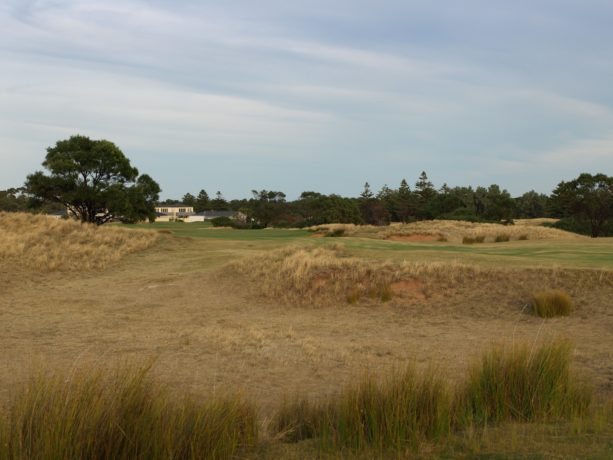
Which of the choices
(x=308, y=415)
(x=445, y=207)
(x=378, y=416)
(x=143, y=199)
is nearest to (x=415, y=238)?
(x=143, y=199)

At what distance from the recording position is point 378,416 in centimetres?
632

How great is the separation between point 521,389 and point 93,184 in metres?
41.8

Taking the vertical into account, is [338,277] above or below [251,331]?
above

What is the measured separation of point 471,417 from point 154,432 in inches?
128

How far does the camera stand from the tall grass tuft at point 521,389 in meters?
7.07

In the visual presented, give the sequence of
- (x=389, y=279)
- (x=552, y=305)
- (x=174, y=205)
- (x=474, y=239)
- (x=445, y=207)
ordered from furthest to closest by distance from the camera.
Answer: (x=174, y=205), (x=445, y=207), (x=474, y=239), (x=389, y=279), (x=552, y=305)

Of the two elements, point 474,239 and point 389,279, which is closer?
point 389,279

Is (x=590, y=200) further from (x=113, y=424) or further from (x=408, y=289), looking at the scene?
(x=113, y=424)

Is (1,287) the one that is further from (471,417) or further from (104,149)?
(104,149)

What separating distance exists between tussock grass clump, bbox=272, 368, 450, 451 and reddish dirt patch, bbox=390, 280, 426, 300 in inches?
395

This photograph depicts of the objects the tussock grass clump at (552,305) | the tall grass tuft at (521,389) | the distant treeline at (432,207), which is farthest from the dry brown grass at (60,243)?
the distant treeline at (432,207)

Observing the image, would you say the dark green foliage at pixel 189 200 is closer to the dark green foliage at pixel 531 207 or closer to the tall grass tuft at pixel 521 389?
the dark green foliage at pixel 531 207

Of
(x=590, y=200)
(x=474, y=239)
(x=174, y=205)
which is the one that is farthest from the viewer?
(x=174, y=205)

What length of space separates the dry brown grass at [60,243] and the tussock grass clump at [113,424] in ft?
60.2
